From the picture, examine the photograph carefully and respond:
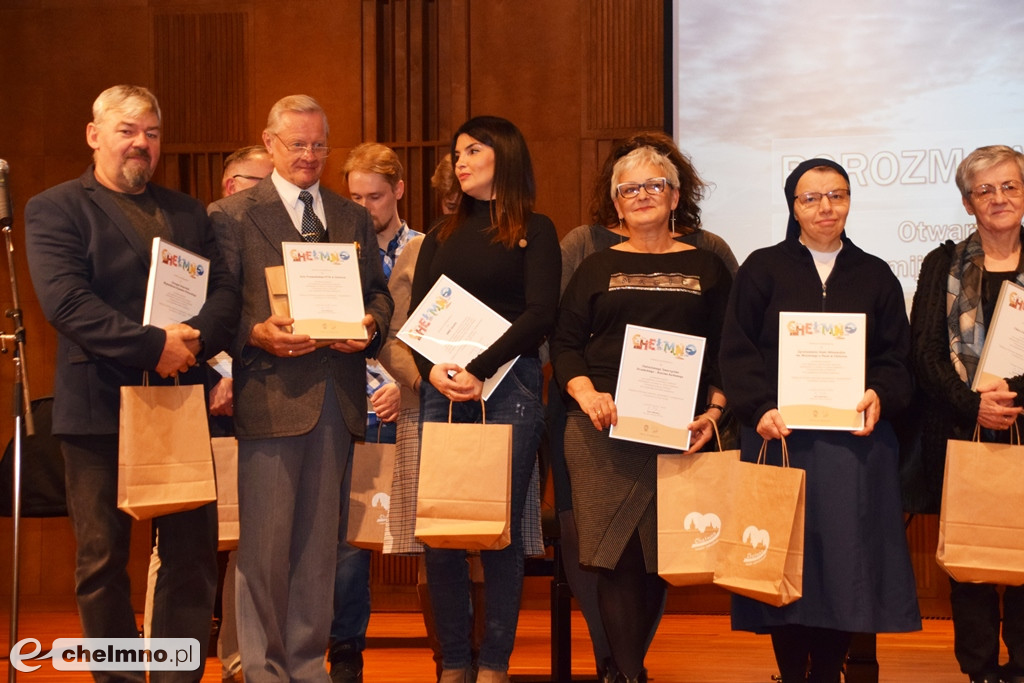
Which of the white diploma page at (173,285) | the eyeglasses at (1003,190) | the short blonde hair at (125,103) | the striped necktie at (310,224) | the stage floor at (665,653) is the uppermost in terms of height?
the short blonde hair at (125,103)

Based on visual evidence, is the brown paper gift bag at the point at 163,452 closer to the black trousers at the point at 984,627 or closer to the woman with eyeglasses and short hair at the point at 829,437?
the woman with eyeglasses and short hair at the point at 829,437

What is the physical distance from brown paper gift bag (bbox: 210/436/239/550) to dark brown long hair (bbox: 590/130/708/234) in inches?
58.5

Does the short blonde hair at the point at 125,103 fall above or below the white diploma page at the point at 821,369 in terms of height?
above

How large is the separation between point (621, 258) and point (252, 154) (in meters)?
1.86

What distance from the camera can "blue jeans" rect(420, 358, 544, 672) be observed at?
11.2 ft

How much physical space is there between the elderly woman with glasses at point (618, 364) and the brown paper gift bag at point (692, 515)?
0.08m

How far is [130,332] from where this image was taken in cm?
294

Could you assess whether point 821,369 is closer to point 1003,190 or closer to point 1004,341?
point 1004,341

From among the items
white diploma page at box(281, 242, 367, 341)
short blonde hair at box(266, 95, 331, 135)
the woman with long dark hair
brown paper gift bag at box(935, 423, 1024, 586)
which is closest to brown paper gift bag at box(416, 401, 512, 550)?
the woman with long dark hair

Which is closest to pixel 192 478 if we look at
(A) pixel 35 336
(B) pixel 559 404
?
(B) pixel 559 404

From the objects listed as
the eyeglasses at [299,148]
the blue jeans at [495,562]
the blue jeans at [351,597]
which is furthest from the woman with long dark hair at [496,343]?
the blue jeans at [351,597]

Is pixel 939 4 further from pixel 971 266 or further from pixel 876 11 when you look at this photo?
pixel 971 266

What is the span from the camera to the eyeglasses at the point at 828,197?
3193mm

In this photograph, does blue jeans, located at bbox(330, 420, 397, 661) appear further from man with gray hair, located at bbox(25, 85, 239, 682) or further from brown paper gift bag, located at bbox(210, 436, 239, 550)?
man with gray hair, located at bbox(25, 85, 239, 682)
